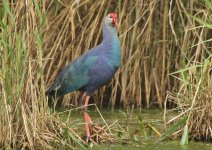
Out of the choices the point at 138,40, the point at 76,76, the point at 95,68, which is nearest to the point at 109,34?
the point at 95,68

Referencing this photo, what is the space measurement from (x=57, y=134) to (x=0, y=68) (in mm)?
579

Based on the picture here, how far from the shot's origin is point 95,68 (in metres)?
6.21

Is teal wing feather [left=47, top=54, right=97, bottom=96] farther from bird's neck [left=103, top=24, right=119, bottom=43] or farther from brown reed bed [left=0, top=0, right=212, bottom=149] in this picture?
brown reed bed [left=0, top=0, right=212, bottom=149]

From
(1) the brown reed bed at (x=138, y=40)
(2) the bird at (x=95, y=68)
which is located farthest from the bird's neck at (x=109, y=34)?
(1) the brown reed bed at (x=138, y=40)

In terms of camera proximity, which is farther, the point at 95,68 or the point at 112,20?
the point at 112,20

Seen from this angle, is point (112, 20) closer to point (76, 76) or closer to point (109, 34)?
point (109, 34)

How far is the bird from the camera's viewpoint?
20.1 feet

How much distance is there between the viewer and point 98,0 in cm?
766

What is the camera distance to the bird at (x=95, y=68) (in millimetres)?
6141

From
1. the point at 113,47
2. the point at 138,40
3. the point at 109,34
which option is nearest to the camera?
the point at 113,47

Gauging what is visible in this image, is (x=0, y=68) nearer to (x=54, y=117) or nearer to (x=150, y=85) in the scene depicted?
(x=54, y=117)

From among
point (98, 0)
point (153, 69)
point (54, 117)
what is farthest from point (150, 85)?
point (54, 117)

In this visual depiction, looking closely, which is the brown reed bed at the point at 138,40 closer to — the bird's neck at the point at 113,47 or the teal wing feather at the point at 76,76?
the teal wing feather at the point at 76,76

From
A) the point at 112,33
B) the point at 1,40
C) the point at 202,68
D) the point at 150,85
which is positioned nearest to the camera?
the point at 1,40
